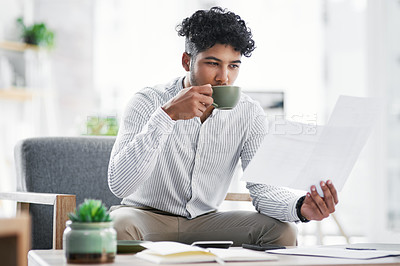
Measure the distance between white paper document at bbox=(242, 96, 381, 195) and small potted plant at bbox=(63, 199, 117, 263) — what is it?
0.46m

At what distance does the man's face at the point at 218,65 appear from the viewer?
190 centimetres

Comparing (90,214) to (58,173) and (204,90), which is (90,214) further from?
(58,173)

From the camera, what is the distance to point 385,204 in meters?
4.46

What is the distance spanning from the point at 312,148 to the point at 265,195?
16.7 inches

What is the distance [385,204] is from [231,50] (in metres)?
2.99

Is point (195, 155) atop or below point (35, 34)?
below

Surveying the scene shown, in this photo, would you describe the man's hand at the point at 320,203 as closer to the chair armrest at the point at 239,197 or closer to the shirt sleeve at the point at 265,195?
the shirt sleeve at the point at 265,195

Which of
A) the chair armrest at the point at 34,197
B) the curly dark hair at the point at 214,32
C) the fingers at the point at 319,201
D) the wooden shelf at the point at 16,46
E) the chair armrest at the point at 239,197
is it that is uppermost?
the wooden shelf at the point at 16,46

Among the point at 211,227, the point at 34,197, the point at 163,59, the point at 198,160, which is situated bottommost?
the point at 211,227

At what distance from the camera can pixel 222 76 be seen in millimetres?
1892

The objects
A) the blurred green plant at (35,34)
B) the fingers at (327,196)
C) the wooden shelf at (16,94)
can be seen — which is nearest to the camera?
the fingers at (327,196)

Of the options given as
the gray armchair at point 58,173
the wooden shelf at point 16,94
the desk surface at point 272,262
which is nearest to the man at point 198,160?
the gray armchair at point 58,173

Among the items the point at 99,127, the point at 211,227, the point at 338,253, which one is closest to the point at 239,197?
the point at 211,227

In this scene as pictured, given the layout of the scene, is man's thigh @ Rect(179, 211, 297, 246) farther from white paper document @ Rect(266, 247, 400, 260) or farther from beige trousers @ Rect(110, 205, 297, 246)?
white paper document @ Rect(266, 247, 400, 260)
